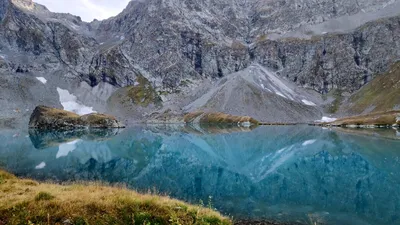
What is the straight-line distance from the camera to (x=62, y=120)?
175000 mm

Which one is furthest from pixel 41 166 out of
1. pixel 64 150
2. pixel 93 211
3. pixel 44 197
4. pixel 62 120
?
pixel 62 120

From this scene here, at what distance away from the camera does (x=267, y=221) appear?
2323cm

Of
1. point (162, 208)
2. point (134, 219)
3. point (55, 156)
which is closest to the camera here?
point (134, 219)

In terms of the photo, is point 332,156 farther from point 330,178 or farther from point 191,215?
point 191,215

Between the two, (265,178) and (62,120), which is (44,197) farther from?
(62,120)

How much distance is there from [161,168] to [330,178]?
24.5 m

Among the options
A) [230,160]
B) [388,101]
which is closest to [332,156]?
[230,160]

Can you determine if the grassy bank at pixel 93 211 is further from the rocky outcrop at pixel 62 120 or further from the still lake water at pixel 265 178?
the rocky outcrop at pixel 62 120

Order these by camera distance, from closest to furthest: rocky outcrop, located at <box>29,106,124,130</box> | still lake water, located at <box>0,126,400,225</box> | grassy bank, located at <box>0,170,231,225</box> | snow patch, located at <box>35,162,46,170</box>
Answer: grassy bank, located at <box>0,170,231,225</box>
still lake water, located at <box>0,126,400,225</box>
snow patch, located at <box>35,162,46,170</box>
rocky outcrop, located at <box>29,106,124,130</box>

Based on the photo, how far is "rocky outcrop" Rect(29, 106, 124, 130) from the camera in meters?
172

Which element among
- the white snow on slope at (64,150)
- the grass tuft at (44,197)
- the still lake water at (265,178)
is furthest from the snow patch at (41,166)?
the grass tuft at (44,197)

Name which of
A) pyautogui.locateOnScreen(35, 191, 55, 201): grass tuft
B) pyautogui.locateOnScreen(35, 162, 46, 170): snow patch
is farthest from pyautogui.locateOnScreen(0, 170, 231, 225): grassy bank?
pyautogui.locateOnScreen(35, 162, 46, 170): snow patch

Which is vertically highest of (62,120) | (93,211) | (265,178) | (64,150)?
(93,211)

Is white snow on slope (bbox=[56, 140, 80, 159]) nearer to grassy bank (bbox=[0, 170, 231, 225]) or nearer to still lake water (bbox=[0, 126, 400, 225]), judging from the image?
still lake water (bbox=[0, 126, 400, 225])
